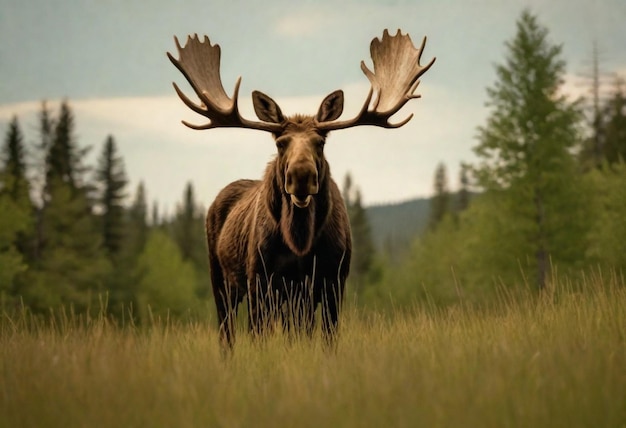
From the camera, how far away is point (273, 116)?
6.61 m

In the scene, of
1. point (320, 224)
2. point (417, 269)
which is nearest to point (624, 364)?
point (320, 224)

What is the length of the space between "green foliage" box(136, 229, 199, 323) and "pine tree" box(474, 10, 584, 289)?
1864 centimetres

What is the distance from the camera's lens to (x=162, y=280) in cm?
3953

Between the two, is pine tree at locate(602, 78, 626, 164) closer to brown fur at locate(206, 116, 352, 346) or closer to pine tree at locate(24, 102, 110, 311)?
pine tree at locate(24, 102, 110, 311)

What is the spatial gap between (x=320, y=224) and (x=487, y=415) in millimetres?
3193

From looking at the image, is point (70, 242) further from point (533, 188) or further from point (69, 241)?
point (533, 188)

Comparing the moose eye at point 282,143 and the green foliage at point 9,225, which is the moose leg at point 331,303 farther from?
the green foliage at point 9,225

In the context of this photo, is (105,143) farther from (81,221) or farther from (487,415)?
(487,415)

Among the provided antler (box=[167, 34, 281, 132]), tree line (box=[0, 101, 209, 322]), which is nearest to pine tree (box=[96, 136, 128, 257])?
tree line (box=[0, 101, 209, 322])

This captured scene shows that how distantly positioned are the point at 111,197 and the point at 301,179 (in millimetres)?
34450

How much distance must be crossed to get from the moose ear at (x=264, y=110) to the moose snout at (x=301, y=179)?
1.04m

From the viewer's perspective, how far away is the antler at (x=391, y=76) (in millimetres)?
7016

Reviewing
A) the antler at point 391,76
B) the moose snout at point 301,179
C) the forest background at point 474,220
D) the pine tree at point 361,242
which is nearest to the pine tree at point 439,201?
the pine tree at point 361,242

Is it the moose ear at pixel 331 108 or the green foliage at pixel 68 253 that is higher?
the moose ear at pixel 331 108
